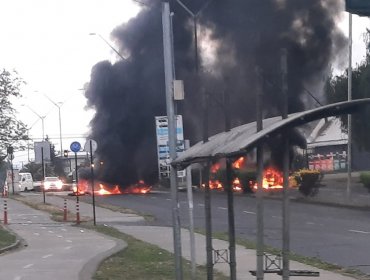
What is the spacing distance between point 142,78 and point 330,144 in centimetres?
2315

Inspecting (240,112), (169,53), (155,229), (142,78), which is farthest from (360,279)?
(142,78)

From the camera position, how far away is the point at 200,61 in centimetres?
4088

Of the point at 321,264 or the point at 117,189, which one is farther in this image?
the point at 117,189

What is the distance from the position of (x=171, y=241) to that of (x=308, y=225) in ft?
20.6

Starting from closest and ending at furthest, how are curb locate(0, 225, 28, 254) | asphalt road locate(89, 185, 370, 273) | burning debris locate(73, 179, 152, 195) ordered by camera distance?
asphalt road locate(89, 185, 370, 273) → curb locate(0, 225, 28, 254) → burning debris locate(73, 179, 152, 195)

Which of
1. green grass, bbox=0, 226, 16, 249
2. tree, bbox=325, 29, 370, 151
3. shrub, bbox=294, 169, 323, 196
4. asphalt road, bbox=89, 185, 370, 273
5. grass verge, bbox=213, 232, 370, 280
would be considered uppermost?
tree, bbox=325, 29, 370, 151

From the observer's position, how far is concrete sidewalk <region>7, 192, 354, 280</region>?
13.8m

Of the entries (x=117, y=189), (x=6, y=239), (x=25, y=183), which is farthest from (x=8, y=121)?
(x=25, y=183)

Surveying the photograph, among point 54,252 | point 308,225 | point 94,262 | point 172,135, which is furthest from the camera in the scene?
point 308,225

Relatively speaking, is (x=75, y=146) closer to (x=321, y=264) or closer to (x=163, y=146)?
(x=321, y=264)

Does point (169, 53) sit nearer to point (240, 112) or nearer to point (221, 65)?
point (240, 112)

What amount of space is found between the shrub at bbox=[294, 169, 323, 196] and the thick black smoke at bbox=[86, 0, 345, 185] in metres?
4.15

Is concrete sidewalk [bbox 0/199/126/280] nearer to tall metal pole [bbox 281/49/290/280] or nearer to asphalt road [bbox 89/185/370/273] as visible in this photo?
asphalt road [bbox 89/185/370/273]

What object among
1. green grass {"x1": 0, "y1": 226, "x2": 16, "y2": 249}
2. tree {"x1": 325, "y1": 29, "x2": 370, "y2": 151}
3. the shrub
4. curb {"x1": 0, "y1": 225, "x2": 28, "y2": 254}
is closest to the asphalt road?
the shrub
